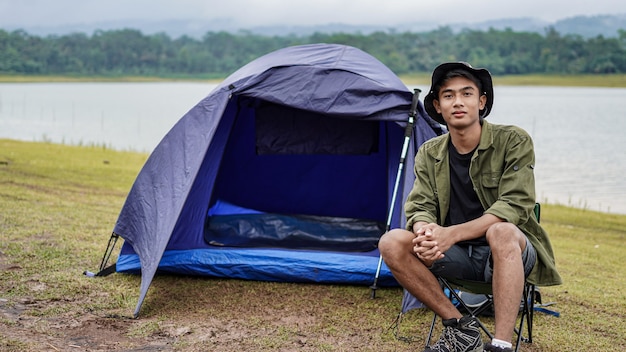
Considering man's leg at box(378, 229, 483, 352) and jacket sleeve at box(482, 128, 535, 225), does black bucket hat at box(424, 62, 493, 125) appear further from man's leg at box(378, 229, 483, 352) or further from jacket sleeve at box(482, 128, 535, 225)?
man's leg at box(378, 229, 483, 352)

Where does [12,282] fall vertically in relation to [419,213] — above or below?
below

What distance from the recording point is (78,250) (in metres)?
5.41

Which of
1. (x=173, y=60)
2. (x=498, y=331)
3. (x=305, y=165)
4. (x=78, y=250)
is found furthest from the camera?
(x=173, y=60)

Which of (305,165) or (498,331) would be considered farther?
(305,165)

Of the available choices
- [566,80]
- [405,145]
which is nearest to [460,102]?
Answer: [405,145]

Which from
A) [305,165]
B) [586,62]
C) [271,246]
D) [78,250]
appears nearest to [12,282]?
[78,250]

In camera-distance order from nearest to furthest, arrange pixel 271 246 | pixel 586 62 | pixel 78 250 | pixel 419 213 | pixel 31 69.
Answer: pixel 419 213
pixel 271 246
pixel 78 250
pixel 586 62
pixel 31 69

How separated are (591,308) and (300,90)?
2.22 m

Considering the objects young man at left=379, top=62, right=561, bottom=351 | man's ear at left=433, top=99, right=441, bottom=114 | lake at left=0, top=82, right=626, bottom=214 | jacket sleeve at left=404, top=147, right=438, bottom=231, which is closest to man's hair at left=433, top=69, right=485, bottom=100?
young man at left=379, top=62, right=561, bottom=351

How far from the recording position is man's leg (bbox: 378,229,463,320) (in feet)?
10.6

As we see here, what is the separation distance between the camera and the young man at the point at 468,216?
122 inches

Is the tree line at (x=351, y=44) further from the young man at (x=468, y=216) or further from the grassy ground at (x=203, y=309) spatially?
the young man at (x=468, y=216)

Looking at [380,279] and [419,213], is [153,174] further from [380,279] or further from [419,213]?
[419,213]

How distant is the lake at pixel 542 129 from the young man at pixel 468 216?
8836 millimetres
